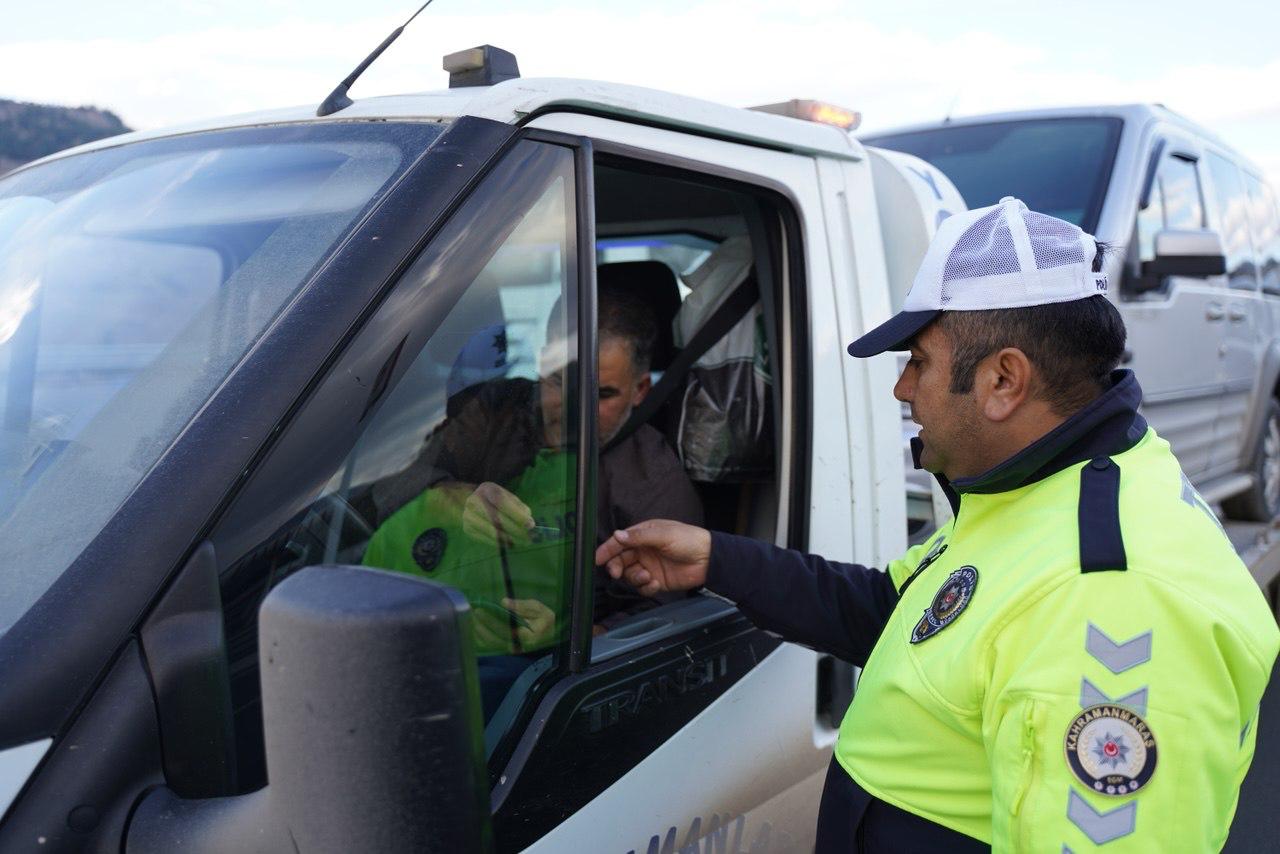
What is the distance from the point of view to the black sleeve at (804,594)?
174 centimetres

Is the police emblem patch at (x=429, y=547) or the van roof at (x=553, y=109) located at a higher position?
the van roof at (x=553, y=109)

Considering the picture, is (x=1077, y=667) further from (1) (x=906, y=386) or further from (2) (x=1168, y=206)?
(2) (x=1168, y=206)

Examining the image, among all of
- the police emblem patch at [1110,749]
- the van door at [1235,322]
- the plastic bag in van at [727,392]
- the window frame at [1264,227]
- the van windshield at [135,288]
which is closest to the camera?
the police emblem patch at [1110,749]

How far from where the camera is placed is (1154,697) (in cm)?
102

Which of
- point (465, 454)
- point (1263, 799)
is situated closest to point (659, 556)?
point (465, 454)

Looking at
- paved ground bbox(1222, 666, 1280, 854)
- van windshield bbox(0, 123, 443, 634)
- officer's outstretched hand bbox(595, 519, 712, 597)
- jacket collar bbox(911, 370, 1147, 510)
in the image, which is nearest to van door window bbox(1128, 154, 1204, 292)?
paved ground bbox(1222, 666, 1280, 854)

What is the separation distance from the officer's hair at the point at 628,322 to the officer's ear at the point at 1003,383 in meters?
1.12

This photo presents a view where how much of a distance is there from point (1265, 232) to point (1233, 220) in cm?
69

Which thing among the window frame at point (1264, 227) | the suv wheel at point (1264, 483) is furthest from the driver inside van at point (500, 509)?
the window frame at point (1264, 227)

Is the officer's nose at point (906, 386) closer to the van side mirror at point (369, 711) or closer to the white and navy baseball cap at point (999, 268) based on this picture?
the white and navy baseball cap at point (999, 268)

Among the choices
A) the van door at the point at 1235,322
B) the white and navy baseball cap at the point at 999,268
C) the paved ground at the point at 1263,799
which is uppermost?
the white and navy baseball cap at the point at 999,268

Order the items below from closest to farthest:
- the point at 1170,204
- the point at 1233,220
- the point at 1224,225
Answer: the point at 1170,204, the point at 1224,225, the point at 1233,220

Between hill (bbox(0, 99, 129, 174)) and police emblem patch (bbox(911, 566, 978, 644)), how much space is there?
2.30m

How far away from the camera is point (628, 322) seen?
2.43 m
